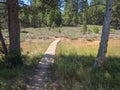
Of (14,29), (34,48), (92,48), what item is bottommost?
(34,48)

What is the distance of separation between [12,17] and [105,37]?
4.77 metres

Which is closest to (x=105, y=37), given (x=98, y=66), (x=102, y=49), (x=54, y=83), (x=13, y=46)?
(x=102, y=49)

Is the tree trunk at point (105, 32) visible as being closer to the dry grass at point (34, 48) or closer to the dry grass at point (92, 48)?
the dry grass at point (92, 48)

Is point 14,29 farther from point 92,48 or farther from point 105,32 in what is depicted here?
point 92,48

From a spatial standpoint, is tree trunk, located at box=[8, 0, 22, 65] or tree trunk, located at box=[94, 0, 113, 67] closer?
tree trunk, located at box=[94, 0, 113, 67]

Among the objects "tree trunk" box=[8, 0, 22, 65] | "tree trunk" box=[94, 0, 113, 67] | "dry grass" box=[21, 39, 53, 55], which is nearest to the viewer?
"tree trunk" box=[94, 0, 113, 67]

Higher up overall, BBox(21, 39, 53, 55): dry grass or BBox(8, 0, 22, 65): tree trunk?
BBox(8, 0, 22, 65): tree trunk

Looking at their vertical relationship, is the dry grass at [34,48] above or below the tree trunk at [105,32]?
below

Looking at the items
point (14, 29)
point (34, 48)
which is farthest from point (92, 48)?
point (14, 29)

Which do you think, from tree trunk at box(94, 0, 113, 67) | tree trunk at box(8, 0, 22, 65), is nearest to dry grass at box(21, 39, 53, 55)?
tree trunk at box(8, 0, 22, 65)

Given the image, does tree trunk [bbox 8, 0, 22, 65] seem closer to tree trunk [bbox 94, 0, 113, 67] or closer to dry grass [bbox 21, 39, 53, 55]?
dry grass [bbox 21, 39, 53, 55]

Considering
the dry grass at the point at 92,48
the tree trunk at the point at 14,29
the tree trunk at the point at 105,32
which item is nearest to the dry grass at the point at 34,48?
the dry grass at the point at 92,48

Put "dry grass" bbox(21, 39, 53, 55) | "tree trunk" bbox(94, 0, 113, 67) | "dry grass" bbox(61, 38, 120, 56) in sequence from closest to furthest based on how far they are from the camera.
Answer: "tree trunk" bbox(94, 0, 113, 67) → "dry grass" bbox(61, 38, 120, 56) → "dry grass" bbox(21, 39, 53, 55)

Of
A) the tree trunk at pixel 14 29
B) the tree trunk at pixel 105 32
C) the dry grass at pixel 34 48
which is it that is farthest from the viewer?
the dry grass at pixel 34 48
